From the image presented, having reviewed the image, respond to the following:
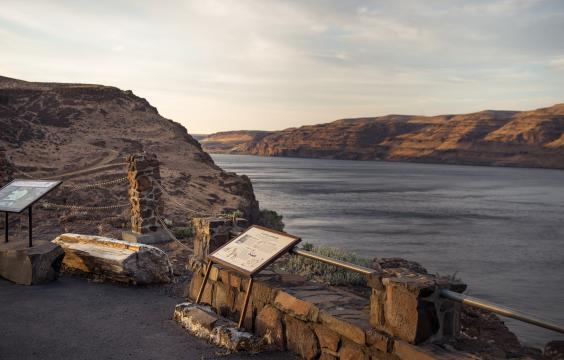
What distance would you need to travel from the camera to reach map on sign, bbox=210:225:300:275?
246 inches

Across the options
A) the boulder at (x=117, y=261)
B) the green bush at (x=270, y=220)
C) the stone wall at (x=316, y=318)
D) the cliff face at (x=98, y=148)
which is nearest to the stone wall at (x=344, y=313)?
the stone wall at (x=316, y=318)

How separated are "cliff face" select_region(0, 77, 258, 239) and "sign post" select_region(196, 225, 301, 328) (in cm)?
928

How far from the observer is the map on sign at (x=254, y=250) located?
624 cm

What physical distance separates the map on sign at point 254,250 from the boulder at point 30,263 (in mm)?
3749

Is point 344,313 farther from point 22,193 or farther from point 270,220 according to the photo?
point 270,220

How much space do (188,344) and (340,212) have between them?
137 ft

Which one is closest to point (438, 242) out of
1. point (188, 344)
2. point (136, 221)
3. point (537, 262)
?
point (537, 262)

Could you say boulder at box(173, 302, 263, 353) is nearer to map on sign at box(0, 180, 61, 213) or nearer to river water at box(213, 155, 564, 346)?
map on sign at box(0, 180, 61, 213)

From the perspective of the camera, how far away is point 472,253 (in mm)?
29656

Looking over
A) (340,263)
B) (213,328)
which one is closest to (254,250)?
(213,328)

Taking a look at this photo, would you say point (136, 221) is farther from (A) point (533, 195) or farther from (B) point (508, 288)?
(A) point (533, 195)

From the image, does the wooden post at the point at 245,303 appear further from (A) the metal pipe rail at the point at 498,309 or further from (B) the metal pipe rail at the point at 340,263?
(A) the metal pipe rail at the point at 498,309

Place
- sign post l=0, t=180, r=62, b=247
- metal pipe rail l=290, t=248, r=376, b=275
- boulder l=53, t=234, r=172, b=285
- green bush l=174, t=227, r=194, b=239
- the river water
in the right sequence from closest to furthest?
metal pipe rail l=290, t=248, r=376, b=275 < boulder l=53, t=234, r=172, b=285 < sign post l=0, t=180, r=62, b=247 < green bush l=174, t=227, r=194, b=239 < the river water

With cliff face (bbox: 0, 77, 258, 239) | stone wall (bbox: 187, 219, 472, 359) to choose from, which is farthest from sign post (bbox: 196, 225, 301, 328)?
cliff face (bbox: 0, 77, 258, 239)
